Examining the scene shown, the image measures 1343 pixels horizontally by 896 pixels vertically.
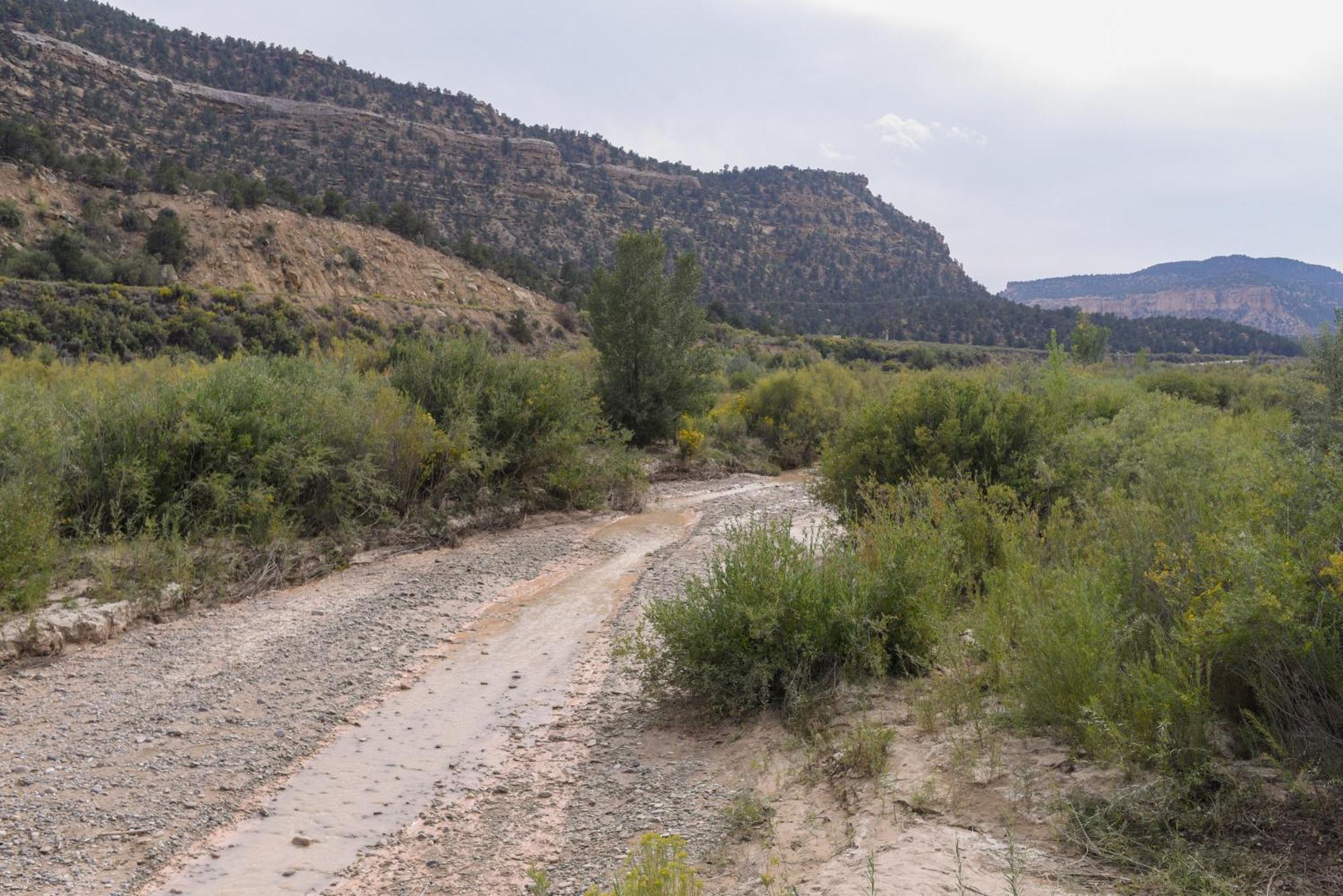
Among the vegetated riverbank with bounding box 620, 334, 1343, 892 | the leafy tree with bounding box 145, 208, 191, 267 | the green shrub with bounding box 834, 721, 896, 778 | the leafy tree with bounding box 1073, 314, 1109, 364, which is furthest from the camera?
the leafy tree with bounding box 145, 208, 191, 267

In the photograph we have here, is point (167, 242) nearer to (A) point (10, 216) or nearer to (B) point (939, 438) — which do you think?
(A) point (10, 216)

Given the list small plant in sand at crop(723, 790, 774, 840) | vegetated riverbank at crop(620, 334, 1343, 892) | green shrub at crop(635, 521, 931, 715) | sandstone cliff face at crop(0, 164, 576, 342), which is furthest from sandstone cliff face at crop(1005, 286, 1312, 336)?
small plant in sand at crop(723, 790, 774, 840)

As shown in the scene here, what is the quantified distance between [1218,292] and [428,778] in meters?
137

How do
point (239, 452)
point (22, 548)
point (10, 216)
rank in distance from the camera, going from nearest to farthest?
point (22, 548), point (239, 452), point (10, 216)

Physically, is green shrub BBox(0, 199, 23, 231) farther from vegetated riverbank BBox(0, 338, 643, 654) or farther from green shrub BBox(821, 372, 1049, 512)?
green shrub BBox(821, 372, 1049, 512)

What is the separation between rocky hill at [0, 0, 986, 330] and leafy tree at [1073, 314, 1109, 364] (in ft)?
84.1

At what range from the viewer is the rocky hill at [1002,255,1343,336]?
331 feet

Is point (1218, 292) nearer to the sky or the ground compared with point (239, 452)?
nearer to the sky

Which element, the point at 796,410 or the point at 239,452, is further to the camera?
the point at 796,410

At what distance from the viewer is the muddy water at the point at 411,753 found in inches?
173

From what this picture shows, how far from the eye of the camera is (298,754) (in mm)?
5621

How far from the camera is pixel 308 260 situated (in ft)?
145

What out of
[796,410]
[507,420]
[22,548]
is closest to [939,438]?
[507,420]

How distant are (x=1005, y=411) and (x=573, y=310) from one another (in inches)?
1667
